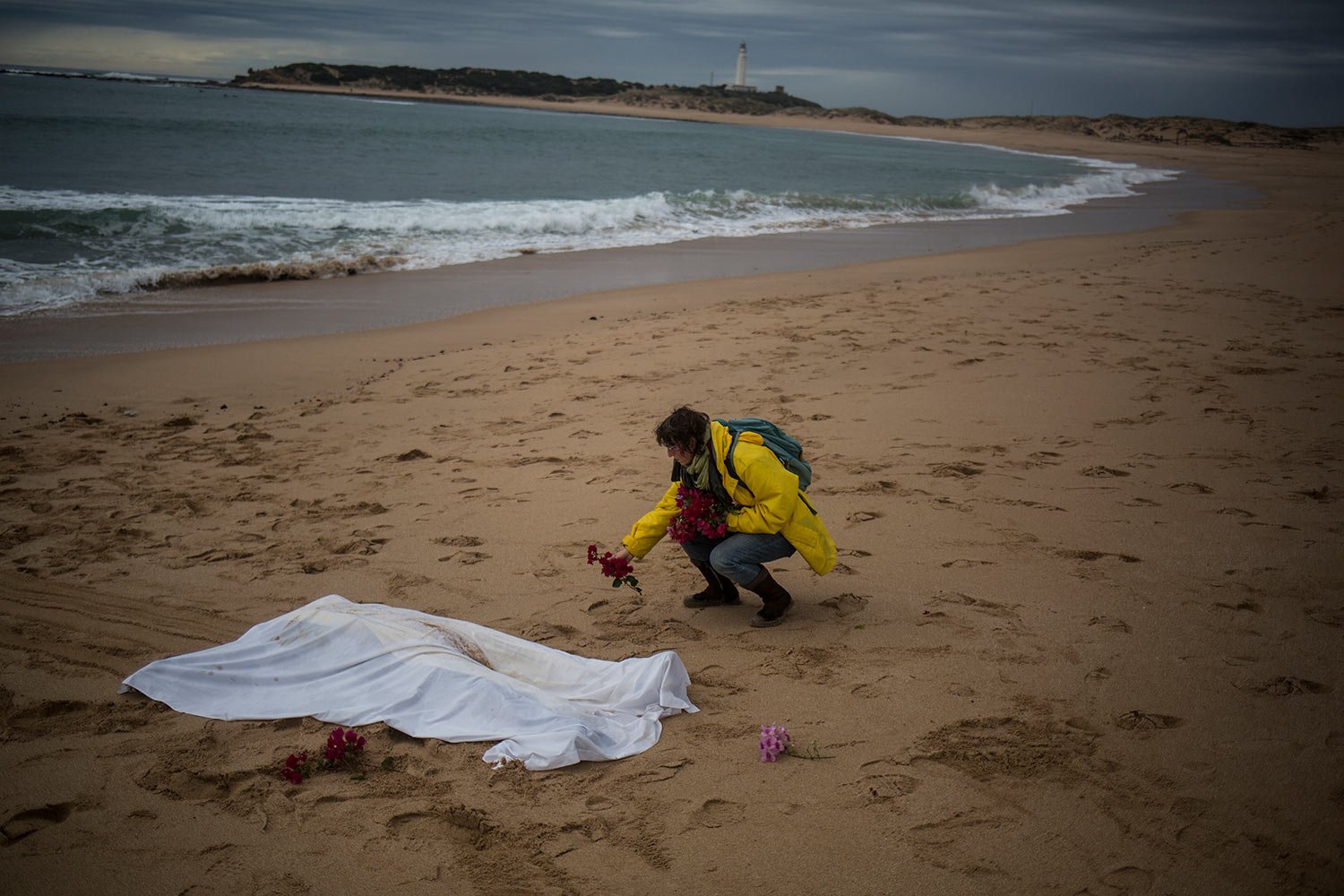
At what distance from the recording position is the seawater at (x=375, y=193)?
1344cm

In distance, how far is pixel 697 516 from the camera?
3.91 meters

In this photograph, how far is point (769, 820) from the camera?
2.79 m

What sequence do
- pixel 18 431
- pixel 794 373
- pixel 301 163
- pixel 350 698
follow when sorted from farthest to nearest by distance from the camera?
pixel 301 163 → pixel 794 373 → pixel 18 431 → pixel 350 698

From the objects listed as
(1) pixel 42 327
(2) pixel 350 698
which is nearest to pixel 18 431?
(1) pixel 42 327

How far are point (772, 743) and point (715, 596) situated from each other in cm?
132

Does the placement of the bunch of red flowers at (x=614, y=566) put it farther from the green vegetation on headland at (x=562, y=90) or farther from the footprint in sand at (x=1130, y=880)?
the green vegetation on headland at (x=562, y=90)

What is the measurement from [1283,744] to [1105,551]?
157 cm

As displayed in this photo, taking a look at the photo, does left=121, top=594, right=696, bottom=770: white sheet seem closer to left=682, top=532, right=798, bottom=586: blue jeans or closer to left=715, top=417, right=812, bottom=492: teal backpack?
left=682, top=532, right=798, bottom=586: blue jeans

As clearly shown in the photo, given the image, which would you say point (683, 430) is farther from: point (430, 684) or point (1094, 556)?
point (1094, 556)

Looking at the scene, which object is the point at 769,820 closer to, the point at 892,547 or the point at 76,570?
the point at 892,547

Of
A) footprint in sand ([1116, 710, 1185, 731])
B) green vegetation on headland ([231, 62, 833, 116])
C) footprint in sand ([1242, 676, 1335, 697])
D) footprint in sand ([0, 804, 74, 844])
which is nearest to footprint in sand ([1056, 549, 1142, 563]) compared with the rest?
footprint in sand ([1242, 676, 1335, 697])

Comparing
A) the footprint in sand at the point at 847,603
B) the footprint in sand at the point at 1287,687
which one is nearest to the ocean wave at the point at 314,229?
the footprint in sand at the point at 847,603

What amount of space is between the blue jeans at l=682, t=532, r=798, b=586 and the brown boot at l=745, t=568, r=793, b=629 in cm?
5

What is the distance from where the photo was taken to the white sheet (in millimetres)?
3211
